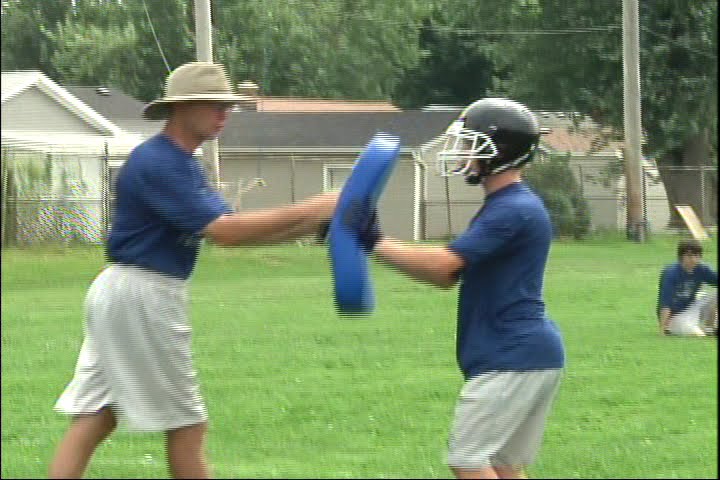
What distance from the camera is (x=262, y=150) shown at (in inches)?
1780

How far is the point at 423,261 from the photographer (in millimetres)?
4824

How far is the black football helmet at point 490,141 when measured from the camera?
5.05 meters

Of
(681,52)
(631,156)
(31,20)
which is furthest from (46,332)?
(31,20)

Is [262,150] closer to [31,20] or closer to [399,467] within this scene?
[31,20]

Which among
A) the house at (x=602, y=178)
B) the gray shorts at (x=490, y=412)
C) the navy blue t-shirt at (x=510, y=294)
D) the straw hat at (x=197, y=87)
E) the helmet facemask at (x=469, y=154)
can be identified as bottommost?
the house at (x=602, y=178)

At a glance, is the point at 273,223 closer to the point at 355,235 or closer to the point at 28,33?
the point at 355,235

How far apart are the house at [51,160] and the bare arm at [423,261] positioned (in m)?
27.3

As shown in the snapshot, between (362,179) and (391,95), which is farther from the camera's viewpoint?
(391,95)

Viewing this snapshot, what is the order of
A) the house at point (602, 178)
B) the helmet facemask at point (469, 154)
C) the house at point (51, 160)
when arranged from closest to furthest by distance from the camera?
the helmet facemask at point (469, 154) < the house at point (51, 160) < the house at point (602, 178)

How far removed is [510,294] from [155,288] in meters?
1.37

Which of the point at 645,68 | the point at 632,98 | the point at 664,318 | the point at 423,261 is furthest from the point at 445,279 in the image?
the point at 645,68

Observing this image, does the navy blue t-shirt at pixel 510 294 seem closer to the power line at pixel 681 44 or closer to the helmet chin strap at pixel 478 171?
the helmet chin strap at pixel 478 171

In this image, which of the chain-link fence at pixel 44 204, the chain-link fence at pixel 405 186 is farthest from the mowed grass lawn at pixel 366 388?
the chain-link fence at pixel 405 186

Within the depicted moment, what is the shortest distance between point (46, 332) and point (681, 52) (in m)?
29.3
